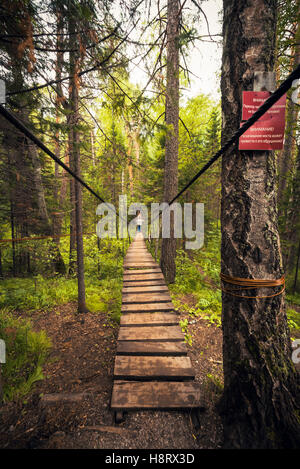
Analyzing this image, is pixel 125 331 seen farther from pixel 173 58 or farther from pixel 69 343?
pixel 173 58

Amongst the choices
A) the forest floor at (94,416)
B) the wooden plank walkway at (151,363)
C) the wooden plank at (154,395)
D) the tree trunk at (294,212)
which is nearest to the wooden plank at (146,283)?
the wooden plank walkway at (151,363)

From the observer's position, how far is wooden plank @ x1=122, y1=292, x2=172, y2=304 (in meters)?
3.07

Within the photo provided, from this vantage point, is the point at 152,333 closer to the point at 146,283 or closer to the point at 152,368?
the point at 152,368

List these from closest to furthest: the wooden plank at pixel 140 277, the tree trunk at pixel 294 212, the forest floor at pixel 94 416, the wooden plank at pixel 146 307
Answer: the forest floor at pixel 94 416 < the wooden plank at pixel 146 307 < the wooden plank at pixel 140 277 < the tree trunk at pixel 294 212

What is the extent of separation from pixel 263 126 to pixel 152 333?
2448 millimetres

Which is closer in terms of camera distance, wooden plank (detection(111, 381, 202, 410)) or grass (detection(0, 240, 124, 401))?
wooden plank (detection(111, 381, 202, 410))

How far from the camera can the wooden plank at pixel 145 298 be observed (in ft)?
10.1

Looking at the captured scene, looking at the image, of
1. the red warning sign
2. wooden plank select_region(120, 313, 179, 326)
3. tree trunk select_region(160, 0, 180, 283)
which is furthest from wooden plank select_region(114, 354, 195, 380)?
tree trunk select_region(160, 0, 180, 283)

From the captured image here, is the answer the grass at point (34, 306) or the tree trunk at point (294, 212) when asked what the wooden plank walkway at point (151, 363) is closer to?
the grass at point (34, 306)

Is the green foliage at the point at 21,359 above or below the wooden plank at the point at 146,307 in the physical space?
below

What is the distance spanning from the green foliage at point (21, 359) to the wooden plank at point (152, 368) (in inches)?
46.2

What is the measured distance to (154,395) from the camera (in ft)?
5.07

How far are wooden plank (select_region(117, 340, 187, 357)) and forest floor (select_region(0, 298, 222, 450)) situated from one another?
385mm

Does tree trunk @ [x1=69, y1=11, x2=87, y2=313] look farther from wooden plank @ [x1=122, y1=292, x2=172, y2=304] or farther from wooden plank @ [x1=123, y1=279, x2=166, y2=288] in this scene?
wooden plank @ [x1=122, y1=292, x2=172, y2=304]
